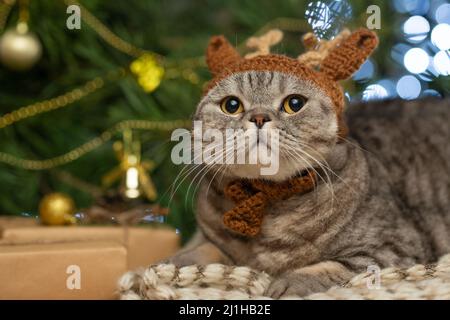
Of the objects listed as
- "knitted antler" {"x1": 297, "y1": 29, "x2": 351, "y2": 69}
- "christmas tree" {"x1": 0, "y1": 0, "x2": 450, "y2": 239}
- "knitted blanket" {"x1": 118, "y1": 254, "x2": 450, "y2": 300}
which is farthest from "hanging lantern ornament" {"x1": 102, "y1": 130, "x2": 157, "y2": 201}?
"knitted antler" {"x1": 297, "y1": 29, "x2": 351, "y2": 69}

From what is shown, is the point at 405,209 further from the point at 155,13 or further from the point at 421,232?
the point at 155,13

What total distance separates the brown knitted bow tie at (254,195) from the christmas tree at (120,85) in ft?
1.92

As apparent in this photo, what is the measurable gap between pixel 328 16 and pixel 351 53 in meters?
0.41

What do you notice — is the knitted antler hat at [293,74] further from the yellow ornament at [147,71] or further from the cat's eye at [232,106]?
the yellow ornament at [147,71]

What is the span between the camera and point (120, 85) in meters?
1.64

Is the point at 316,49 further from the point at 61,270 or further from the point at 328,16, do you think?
the point at 61,270

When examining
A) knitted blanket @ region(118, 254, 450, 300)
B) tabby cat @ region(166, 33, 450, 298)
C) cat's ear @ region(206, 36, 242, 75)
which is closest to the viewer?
knitted blanket @ region(118, 254, 450, 300)

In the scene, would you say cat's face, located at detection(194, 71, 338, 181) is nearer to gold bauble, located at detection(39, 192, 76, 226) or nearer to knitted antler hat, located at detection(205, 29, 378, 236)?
knitted antler hat, located at detection(205, 29, 378, 236)

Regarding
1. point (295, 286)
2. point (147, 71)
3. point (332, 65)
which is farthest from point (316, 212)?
point (147, 71)

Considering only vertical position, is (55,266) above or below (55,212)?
below

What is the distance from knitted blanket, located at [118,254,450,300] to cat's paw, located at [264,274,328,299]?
23 mm

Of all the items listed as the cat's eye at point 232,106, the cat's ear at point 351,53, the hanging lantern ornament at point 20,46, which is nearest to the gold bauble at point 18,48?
the hanging lantern ornament at point 20,46

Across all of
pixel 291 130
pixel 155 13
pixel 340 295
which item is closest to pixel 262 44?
pixel 291 130

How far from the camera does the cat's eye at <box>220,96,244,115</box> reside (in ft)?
3.14
